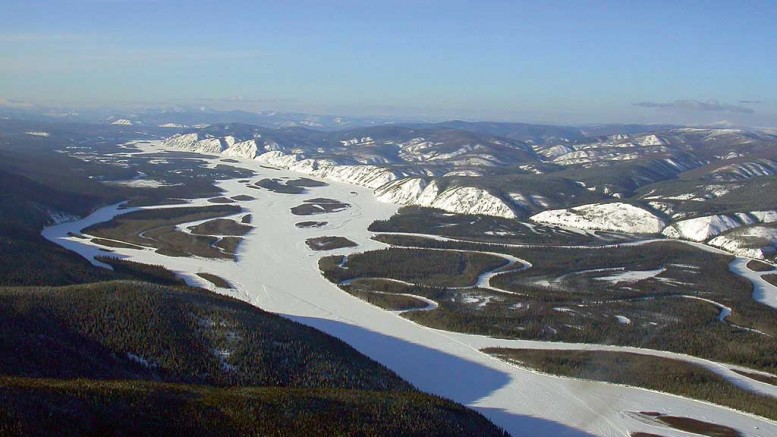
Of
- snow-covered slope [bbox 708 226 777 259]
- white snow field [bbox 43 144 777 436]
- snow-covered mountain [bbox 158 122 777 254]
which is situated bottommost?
white snow field [bbox 43 144 777 436]

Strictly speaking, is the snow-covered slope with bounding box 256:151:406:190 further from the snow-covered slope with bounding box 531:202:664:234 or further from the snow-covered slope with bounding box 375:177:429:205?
the snow-covered slope with bounding box 531:202:664:234

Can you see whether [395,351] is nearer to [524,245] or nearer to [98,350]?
[98,350]

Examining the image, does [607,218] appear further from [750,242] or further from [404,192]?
[404,192]

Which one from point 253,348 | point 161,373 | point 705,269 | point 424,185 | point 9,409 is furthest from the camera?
point 424,185

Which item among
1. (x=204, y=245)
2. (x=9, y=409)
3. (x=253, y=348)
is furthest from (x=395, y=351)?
(x=204, y=245)

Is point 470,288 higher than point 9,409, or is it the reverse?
point 9,409

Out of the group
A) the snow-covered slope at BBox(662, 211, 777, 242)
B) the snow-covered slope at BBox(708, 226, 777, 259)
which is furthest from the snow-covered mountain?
the snow-covered slope at BBox(708, 226, 777, 259)
